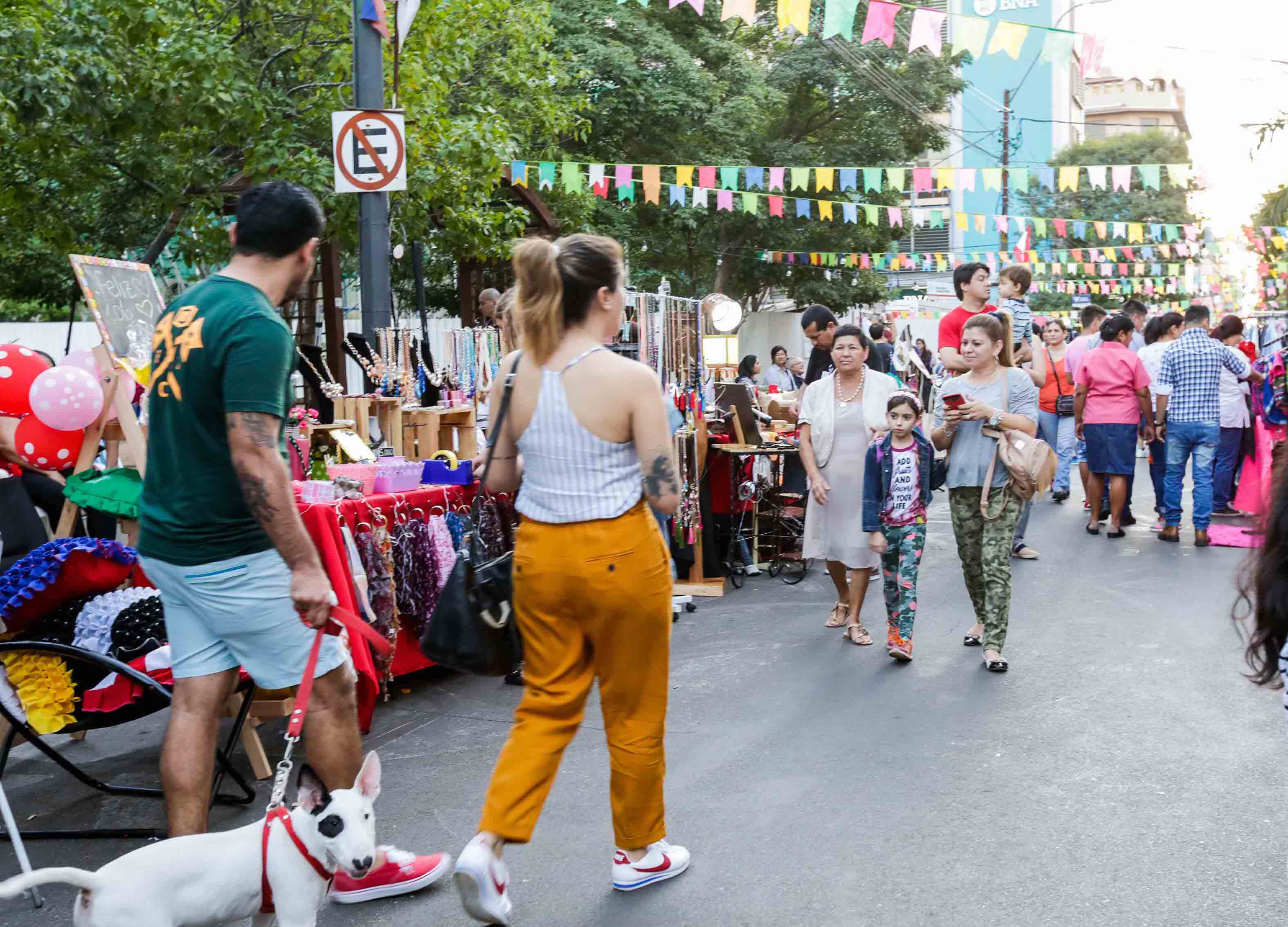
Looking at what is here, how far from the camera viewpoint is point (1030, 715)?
5.65 meters

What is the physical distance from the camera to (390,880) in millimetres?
3773

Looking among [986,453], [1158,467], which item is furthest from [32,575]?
[1158,467]

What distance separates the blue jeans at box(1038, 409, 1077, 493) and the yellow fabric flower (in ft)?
33.0

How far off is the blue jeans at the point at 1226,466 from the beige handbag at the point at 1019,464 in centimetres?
655

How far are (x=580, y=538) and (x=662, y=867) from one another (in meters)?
1.16

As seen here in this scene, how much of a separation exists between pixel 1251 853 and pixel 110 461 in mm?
5468

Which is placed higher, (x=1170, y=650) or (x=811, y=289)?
(x=811, y=289)

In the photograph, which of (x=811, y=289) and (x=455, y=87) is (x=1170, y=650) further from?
(x=811, y=289)

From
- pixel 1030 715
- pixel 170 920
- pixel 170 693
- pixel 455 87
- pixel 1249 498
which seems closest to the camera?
pixel 170 920

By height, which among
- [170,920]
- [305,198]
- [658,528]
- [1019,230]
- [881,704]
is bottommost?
[881,704]

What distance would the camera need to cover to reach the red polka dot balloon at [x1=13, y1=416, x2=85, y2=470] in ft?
20.1

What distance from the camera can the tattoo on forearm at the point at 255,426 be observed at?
10.4ft

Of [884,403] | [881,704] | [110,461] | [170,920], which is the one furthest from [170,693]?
[884,403]

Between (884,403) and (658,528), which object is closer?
(658,528)
